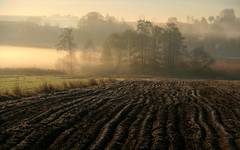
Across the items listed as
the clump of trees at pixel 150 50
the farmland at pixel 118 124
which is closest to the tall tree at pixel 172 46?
the clump of trees at pixel 150 50

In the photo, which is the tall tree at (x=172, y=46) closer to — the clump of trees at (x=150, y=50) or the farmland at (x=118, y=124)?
the clump of trees at (x=150, y=50)

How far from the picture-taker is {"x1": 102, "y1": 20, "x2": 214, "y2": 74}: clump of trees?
117m

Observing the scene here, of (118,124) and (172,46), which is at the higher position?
(172,46)

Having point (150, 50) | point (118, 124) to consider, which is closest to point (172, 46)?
point (150, 50)

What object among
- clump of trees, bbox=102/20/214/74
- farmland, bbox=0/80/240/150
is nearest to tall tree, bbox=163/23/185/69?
clump of trees, bbox=102/20/214/74

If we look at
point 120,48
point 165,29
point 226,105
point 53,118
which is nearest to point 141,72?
point 120,48

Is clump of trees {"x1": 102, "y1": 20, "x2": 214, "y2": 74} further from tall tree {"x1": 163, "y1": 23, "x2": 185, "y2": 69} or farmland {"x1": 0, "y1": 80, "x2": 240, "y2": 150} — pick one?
farmland {"x1": 0, "y1": 80, "x2": 240, "y2": 150}

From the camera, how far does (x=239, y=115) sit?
869 inches

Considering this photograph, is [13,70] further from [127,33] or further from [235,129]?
[235,129]

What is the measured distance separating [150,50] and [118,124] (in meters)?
105

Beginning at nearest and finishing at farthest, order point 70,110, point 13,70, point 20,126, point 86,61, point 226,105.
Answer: point 20,126, point 70,110, point 226,105, point 13,70, point 86,61

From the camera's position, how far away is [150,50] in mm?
122312

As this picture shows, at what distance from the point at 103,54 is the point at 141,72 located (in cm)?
1572

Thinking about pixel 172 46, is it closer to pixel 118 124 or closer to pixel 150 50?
pixel 150 50
